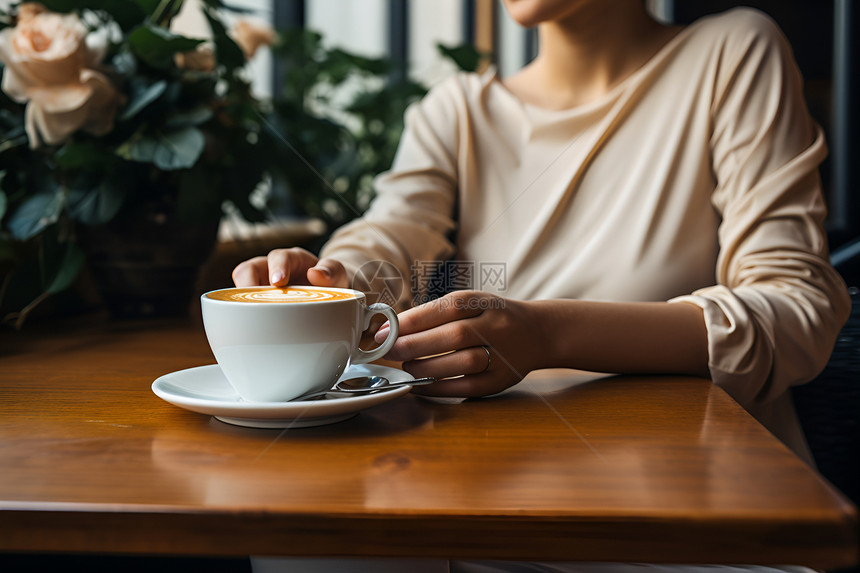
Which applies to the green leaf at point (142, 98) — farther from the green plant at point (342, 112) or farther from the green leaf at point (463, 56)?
the green leaf at point (463, 56)

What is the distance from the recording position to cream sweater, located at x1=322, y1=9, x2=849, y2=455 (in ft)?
2.59

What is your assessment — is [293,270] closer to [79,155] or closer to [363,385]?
[363,385]

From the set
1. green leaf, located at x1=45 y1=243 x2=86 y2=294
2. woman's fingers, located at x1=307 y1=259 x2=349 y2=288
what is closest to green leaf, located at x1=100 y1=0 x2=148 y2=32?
green leaf, located at x1=45 y1=243 x2=86 y2=294

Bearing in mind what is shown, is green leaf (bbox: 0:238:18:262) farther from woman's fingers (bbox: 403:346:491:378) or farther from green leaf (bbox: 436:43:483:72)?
green leaf (bbox: 436:43:483:72)

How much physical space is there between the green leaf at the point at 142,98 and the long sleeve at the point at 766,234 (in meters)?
0.73

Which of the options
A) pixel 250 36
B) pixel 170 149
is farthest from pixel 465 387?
pixel 250 36

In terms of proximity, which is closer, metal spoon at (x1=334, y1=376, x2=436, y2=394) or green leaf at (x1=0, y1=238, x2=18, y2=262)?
metal spoon at (x1=334, y1=376, x2=436, y2=394)

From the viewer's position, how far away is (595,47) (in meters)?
1.01

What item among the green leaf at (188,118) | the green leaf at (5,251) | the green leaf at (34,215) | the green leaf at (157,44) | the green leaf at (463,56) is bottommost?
the green leaf at (5,251)

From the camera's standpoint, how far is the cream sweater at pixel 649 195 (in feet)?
2.59

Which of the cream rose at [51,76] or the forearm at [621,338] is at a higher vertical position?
the cream rose at [51,76]

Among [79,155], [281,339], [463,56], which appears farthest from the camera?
[463,56]

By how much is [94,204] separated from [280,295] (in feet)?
1.79

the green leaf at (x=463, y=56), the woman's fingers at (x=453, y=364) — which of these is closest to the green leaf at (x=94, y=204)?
the woman's fingers at (x=453, y=364)
